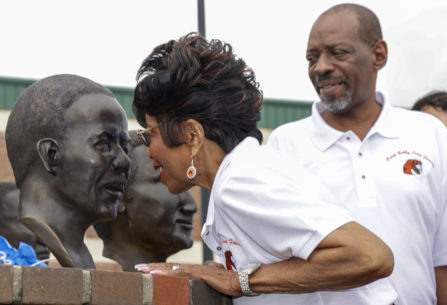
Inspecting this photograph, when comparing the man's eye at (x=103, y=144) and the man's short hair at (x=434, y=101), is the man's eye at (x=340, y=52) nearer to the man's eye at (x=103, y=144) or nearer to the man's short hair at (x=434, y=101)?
the man's eye at (x=103, y=144)

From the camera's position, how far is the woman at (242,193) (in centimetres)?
293

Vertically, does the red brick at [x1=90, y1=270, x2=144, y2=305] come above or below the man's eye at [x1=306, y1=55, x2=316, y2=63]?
below

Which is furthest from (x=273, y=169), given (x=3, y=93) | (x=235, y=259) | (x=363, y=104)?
(x=3, y=93)

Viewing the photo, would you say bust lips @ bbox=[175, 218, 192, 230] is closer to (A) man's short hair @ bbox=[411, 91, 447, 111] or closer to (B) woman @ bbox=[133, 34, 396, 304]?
(A) man's short hair @ bbox=[411, 91, 447, 111]

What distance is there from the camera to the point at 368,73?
181 inches

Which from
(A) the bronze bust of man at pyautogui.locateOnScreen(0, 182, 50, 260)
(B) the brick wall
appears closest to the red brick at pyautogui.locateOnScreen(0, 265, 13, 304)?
(B) the brick wall

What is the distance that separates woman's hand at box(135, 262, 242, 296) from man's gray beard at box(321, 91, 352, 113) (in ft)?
4.83

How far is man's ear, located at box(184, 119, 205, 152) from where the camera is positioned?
3412 millimetres

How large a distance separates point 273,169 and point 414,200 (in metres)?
1.19

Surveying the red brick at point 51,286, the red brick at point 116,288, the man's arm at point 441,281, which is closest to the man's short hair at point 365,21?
the man's arm at point 441,281

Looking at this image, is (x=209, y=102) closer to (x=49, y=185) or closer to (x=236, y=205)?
(x=236, y=205)

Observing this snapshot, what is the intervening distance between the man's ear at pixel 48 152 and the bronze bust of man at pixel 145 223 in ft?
4.73

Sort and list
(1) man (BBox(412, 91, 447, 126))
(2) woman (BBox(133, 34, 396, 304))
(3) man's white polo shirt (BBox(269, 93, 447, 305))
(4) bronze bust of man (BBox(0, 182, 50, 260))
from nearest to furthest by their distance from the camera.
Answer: (2) woman (BBox(133, 34, 396, 304)) < (3) man's white polo shirt (BBox(269, 93, 447, 305)) < (1) man (BBox(412, 91, 447, 126)) < (4) bronze bust of man (BBox(0, 182, 50, 260))

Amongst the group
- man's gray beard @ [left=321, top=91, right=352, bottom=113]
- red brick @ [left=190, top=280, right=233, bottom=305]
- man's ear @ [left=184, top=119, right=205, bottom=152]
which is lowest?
red brick @ [left=190, top=280, right=233, bottom=305]
